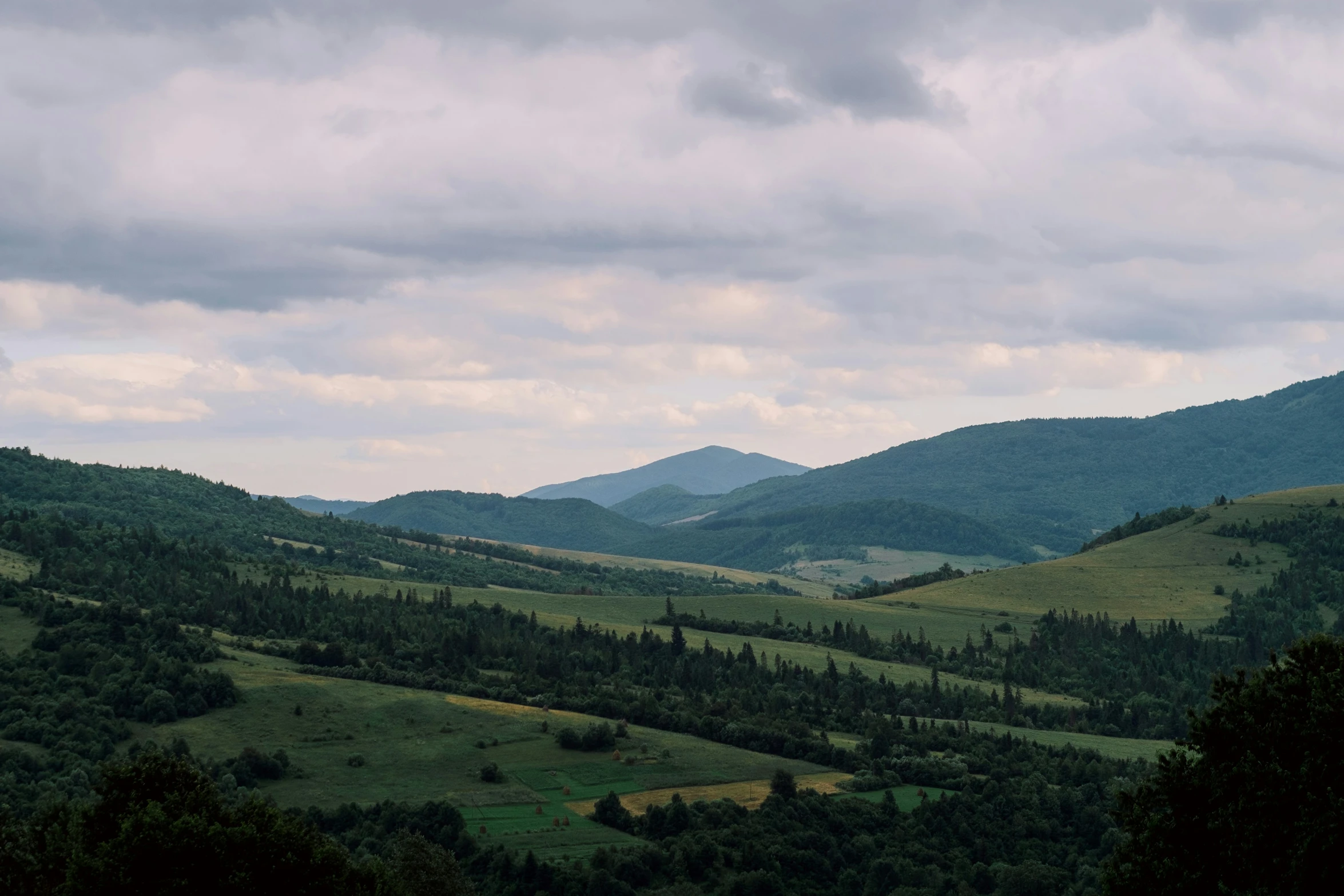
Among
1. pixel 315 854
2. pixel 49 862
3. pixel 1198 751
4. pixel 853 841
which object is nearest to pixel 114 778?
pixel 49 862

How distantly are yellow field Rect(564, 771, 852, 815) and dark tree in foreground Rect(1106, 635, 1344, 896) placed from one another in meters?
105

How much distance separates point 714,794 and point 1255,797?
11733 cm

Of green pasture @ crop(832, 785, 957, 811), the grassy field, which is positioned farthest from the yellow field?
green pasture @ crop(832, 785, 957, 811)

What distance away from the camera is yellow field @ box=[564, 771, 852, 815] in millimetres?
173000

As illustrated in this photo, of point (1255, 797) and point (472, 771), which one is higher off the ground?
point (1255, 797)

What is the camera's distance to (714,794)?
7077 inches

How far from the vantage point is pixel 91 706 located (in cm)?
19788

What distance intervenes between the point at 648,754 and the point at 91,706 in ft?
253

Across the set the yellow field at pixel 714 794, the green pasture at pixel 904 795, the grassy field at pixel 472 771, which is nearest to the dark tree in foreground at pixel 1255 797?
the grassy field at pixel 472 771

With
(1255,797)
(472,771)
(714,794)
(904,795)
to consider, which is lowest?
(904,795)

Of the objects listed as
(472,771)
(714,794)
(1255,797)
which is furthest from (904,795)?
(1255,797)

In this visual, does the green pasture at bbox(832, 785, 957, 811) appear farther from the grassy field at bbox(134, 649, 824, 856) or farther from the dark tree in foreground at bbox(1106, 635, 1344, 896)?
the dark tree in foreground at bbox(1106, 635, 1344, 896)

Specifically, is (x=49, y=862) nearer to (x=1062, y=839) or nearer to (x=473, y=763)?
(x=473, y=763)

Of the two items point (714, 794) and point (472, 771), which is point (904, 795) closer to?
point (714, 794)
